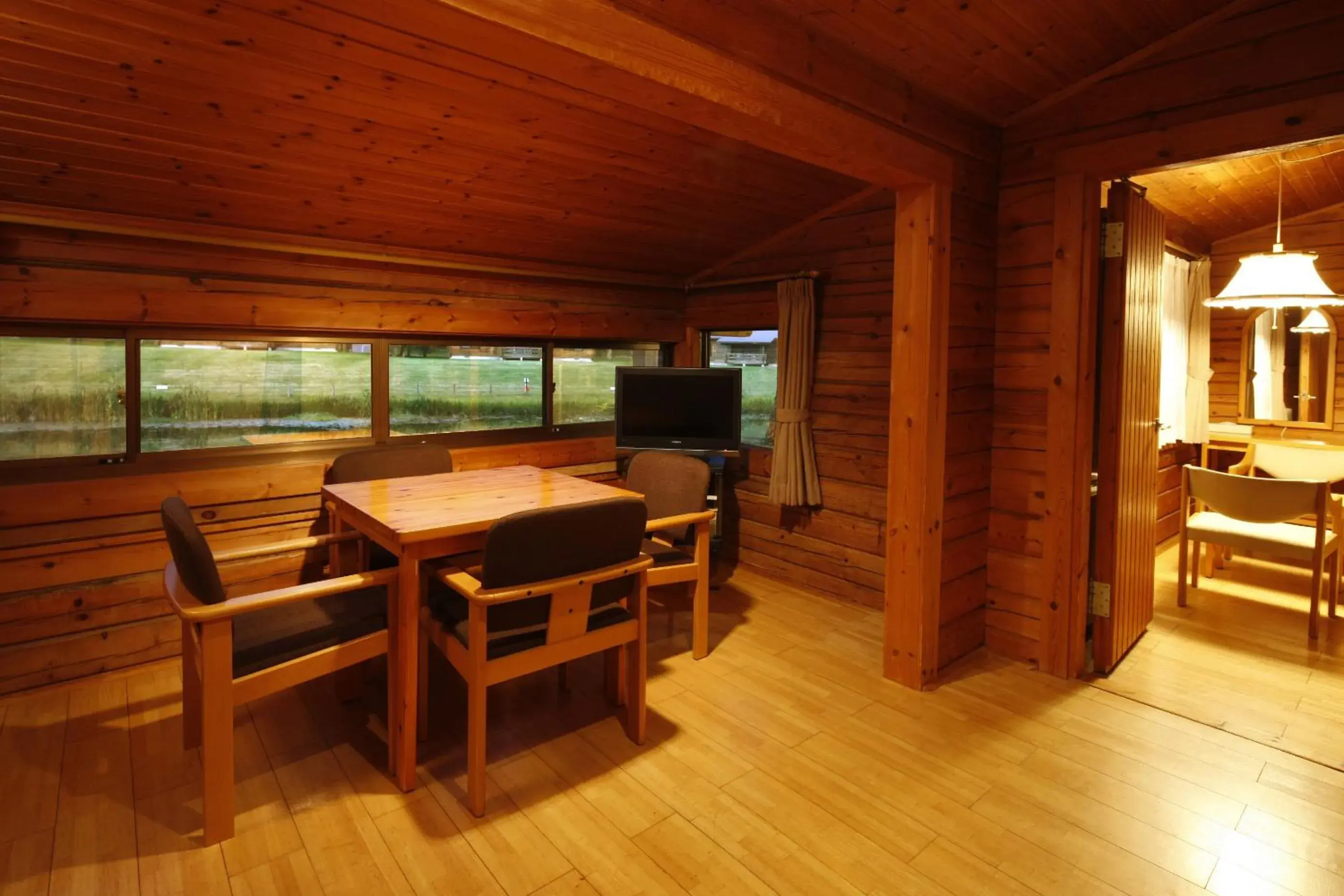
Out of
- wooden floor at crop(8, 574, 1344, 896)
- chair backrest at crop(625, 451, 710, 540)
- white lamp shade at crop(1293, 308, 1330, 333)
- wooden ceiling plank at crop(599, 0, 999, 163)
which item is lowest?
wooden floor at crop(8, 574, 1344, 896)

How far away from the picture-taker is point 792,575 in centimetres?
436

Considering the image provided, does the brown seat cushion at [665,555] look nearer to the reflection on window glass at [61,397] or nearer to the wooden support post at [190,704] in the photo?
the wooden support post at [190,704]

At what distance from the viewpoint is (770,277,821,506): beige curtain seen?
4.06 m

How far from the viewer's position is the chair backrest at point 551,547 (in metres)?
2.09

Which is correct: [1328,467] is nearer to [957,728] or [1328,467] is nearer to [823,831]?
[957,728]

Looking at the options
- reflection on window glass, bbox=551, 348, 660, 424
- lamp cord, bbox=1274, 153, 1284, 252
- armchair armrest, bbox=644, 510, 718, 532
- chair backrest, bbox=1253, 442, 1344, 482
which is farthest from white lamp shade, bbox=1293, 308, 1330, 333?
armchair armrest, bbox=644, 510, 718, 532

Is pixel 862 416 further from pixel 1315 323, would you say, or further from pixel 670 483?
pixel 1315 323

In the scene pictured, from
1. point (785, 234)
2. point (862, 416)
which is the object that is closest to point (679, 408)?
point (862, 416)

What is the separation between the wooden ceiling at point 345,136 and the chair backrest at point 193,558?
1.22 m

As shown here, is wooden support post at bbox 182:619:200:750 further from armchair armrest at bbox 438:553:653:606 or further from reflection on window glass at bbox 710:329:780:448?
reflection on window glass at bbox 710:329:780:448

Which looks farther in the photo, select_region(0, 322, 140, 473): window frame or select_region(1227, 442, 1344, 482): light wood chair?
select_region(1227, 442, 1344, 482): light wood chair

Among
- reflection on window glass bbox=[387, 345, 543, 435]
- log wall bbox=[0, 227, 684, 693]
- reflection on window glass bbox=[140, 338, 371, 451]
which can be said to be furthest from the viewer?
reflection on window glass bbox=[387, 345, 543, 435]

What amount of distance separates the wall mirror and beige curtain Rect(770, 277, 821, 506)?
144 inches

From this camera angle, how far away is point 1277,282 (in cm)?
349
